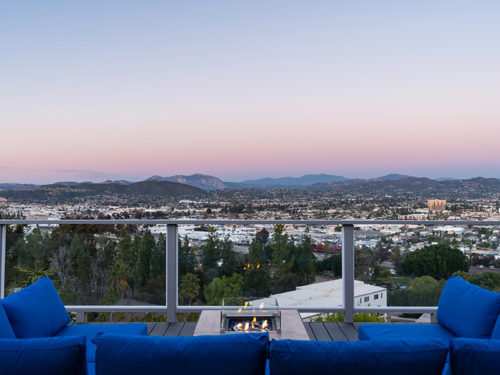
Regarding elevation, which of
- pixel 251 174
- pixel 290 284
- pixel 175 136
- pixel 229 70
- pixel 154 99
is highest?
pixel 229 70

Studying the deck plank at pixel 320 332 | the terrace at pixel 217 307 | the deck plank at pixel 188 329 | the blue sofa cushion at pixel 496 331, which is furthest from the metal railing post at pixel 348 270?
the blue sofa cushion at pixel 496 331

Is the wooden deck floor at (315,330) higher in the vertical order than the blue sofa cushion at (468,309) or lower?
lower

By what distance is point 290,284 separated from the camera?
14.2ft

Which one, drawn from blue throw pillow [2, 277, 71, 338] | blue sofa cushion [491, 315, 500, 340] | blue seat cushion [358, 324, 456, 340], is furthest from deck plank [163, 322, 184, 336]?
blue sofa cushion [491, 315, 500, 340]

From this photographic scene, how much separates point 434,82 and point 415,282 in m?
3.75

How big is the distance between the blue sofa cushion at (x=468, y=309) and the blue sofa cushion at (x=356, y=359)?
1.47m

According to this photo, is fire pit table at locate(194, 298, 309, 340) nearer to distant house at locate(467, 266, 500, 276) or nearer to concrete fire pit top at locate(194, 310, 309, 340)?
concrete fire pit top at locate(194, 310, 309, 340)

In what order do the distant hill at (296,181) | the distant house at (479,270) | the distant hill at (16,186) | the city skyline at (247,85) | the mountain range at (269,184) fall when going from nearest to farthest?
the distant house at (479,270) → the city skyline at (247,85) → the mountain range at (269,184) → the distant hill at (16,186) → the distant hill at (296,181)

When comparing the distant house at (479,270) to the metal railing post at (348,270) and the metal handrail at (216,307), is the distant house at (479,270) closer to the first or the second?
the metal handrail at (216,307)

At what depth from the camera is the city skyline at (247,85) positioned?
6520 millimetres

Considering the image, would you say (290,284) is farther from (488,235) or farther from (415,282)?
(488,235)

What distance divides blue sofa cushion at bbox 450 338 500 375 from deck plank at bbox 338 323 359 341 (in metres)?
2.69

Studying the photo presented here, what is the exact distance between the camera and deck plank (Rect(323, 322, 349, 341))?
3.82m


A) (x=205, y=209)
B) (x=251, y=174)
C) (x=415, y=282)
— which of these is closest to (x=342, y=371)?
(x=415, y=282)
